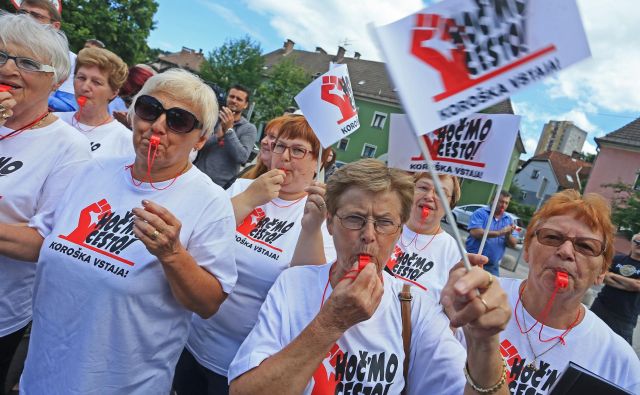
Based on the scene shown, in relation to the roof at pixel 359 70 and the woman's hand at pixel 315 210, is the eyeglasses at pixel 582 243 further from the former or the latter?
the roof at pixel 359 70

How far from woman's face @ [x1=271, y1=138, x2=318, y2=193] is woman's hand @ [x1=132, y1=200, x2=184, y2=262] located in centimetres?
112

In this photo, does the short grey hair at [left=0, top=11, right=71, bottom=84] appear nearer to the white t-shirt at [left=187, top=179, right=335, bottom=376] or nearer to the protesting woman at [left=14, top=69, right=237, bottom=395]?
the protesting woman at [left=14, top=69, right=237, bottom=395]

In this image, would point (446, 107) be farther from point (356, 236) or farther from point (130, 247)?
point (130, 247)

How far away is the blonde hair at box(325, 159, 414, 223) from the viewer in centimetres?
171

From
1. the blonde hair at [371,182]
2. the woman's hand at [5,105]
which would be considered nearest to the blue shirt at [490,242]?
the blonde hair at [371,182]

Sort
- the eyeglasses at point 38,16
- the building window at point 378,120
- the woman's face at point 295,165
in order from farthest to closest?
the building window at point 378,120
the eyeglasses at point 38,16
the woman's face at point 295,165

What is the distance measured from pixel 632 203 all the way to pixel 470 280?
1925cm

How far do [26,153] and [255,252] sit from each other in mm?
1222

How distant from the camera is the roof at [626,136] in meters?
25.6

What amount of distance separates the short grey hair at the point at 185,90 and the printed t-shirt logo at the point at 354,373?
123 centimetres

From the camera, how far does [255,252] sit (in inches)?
89.8

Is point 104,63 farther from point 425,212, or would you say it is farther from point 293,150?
point 425,212

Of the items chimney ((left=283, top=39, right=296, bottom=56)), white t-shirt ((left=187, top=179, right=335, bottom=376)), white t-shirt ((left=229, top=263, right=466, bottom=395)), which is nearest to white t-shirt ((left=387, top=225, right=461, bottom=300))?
white t-shirt ((left=187, top=179, right=335, bottom=376))

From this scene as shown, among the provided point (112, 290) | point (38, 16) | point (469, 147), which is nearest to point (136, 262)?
point (112, 290)
